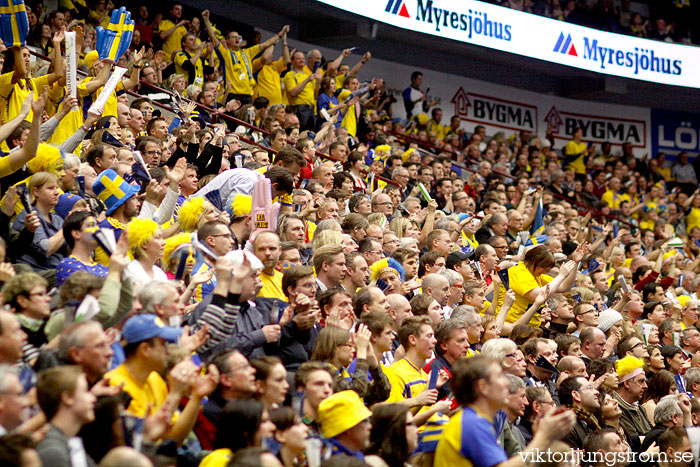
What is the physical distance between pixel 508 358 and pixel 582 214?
35.1 feet

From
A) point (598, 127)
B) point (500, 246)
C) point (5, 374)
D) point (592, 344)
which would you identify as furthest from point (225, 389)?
point (598, 127)

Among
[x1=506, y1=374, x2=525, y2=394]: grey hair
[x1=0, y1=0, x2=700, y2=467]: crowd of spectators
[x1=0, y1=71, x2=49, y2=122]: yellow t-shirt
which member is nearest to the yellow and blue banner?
[x1=0, y1=0, x2=700, y2=467]: crowd of spectators

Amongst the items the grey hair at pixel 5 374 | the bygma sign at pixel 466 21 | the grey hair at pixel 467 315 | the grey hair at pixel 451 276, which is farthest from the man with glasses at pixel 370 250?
the bygma sign at pixel 466 21

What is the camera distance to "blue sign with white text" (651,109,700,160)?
69.1ft

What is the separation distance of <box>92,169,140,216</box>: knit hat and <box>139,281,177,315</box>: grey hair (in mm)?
1580

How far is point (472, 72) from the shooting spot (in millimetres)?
19328

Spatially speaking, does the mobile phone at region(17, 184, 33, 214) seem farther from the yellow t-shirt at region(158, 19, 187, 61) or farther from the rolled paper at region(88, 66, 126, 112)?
the yellow t-shirt at region(158, 19, 187, 61)

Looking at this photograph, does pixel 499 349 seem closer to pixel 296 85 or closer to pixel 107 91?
pixel 107 91

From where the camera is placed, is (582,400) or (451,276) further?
(451,276)

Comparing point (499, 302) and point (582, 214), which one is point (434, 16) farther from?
point (499, 302)

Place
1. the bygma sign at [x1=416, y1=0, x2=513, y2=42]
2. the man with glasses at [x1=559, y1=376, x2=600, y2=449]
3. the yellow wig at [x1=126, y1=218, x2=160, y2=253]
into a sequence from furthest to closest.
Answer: the bygma sign at [x1=416, y1=0, x2=513, y2=42] → the man with glasses at [x1=559, y1=376, x2=600, y2=449] → the yellow wig at [x1=126, y1=218, x2=160, y2=253]

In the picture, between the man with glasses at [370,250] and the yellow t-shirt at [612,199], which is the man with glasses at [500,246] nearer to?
the man with glasses at [370,250]

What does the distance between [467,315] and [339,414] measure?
237cm

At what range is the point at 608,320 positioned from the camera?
7996 millimetres
